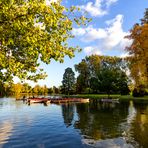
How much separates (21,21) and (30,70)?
3.27m

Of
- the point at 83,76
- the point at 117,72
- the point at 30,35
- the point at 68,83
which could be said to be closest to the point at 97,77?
the point at 117,72

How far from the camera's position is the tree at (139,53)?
1784 inches

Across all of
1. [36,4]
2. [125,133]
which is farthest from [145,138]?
[36,4]

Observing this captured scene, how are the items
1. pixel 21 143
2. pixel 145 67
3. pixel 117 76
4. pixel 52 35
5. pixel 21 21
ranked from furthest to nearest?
pixel 117 76
pixel 145 67
pixel 21 143
pixel 52 35
pixel 21 21

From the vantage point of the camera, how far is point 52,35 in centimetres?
1538

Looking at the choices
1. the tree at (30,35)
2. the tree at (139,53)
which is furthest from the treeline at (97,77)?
the tree at (30,35)

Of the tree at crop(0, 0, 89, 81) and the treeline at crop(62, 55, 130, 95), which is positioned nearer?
the tree at crop(0, 0, 89, 81)

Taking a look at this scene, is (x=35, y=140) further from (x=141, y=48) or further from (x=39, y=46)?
(x=141, y=48)

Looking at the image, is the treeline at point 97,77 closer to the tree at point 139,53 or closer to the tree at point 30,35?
the tree at point 139,53

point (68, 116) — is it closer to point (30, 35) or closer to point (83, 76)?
point (30, 35)

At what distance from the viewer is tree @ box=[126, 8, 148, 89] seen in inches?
1784

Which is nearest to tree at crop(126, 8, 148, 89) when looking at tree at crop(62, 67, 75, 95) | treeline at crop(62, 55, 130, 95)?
treeline at crop(62, 55, 130, 95)

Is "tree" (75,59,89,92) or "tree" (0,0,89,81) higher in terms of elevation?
"tree" (75,59,89,92)

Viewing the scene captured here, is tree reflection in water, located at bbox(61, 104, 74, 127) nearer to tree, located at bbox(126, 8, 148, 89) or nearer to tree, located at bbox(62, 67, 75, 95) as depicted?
tree, located at bbox(126, 8, 148, 89)
